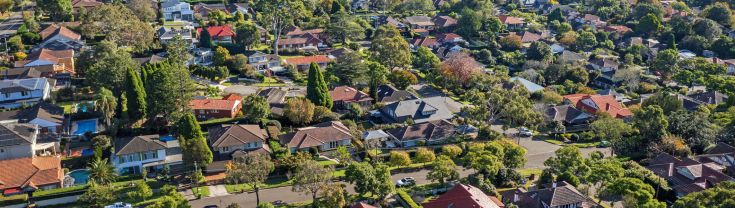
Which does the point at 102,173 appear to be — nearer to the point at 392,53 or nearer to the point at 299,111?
the point at 299,111

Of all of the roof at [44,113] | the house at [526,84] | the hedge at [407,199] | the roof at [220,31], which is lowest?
the hedge at [407,199]

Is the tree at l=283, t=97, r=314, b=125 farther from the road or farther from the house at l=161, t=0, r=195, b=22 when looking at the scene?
the house at l=161, t=0, r=195, b=22

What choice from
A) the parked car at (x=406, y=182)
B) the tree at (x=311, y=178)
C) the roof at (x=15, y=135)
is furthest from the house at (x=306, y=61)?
the tree at (x=311, y=178)

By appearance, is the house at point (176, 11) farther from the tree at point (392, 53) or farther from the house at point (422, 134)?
the house at point (422, 134)

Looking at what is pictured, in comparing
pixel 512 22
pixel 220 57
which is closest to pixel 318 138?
pixel 220 57

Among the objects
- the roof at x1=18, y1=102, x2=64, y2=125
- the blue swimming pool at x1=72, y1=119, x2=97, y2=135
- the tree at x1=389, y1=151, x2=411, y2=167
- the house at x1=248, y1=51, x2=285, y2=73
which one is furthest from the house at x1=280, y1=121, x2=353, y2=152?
the house at x1=248, y1=51, x2=285, y2=73

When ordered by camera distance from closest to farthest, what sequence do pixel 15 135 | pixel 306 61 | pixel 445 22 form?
pixel 15 135, pixel 306 61, pixel 445 22
